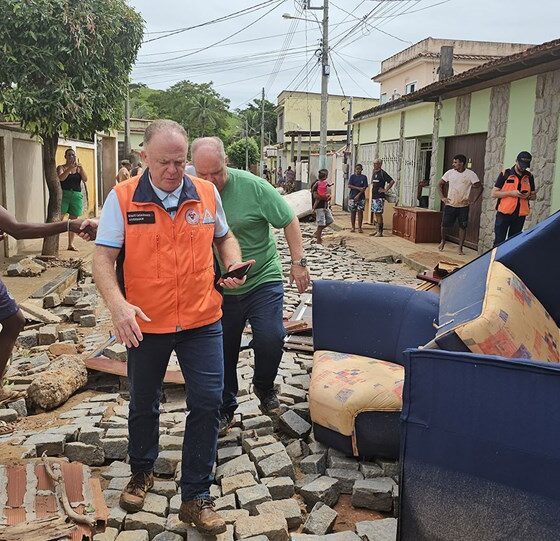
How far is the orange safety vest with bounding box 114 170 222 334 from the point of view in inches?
114

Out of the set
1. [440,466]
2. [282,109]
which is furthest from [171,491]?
[282,109]

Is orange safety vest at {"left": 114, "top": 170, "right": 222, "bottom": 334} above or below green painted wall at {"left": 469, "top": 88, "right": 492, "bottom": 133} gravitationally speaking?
below

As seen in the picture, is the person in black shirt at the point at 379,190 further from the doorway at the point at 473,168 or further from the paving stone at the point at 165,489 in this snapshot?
the paving stone at the point at 165,489

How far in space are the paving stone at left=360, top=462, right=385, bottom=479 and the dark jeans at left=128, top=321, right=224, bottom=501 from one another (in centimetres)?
97

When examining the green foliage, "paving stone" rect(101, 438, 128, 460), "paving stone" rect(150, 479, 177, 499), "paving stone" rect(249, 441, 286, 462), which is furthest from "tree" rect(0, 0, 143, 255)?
"paving stone" rect(150, 479, 177, 499)

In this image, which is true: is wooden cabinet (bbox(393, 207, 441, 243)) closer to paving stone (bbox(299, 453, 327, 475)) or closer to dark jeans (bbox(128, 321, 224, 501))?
paving stone (bbox(299, 453, 327, 475))

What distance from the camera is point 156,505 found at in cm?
333

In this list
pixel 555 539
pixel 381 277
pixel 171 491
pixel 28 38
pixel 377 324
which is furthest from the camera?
pixel 381 277

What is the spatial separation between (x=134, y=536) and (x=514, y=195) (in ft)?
25.9

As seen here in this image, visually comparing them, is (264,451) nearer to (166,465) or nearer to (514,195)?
(166,465)

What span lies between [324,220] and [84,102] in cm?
652

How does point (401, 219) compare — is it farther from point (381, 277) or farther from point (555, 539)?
point (555, 539)

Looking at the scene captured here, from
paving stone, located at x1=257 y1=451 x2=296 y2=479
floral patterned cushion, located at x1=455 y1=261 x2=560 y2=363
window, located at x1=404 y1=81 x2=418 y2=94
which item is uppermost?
window, located at x1=404 y1=81 x2=418 y2=94

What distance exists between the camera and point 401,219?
15.9m
